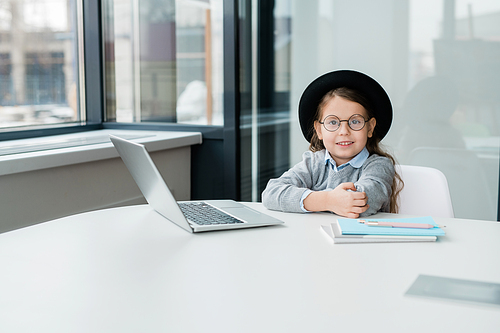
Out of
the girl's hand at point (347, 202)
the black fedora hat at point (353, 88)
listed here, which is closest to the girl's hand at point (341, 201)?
the girl's hand at point (347, 202)

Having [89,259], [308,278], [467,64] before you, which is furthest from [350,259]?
[467,64]

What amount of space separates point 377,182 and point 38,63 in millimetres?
1889

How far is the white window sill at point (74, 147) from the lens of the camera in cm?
177

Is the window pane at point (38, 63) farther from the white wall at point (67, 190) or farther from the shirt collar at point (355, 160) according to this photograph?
the shirt collar at point (355, 160)

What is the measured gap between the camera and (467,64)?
215 cm

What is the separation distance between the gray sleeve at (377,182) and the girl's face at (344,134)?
66 millimetres

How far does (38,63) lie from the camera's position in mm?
2469

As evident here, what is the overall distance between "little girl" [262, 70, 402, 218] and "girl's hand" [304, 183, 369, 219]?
19mm

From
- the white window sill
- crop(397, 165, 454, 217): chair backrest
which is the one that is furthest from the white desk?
the white window sill

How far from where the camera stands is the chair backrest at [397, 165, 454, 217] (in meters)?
1.45

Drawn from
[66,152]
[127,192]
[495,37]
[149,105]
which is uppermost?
[495,37]

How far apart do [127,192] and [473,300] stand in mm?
1877

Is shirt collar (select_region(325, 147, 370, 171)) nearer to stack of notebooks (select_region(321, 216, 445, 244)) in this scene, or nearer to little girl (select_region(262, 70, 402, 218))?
little girl (select_region(262, 70, 402, 218))

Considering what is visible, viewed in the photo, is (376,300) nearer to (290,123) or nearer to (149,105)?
(290,123)
